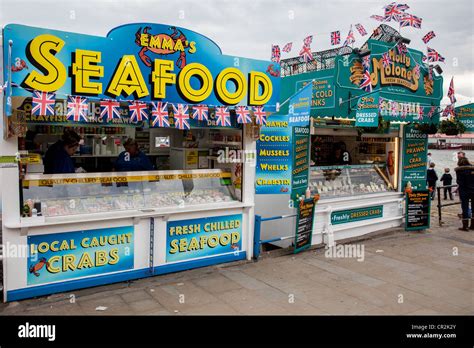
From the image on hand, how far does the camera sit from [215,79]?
6844mm

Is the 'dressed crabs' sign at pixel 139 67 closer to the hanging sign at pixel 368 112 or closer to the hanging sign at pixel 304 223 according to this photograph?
the hanging sign at pixel 304 223

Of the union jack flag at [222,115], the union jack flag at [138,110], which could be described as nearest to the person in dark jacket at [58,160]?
the union jack flag at [138,110]

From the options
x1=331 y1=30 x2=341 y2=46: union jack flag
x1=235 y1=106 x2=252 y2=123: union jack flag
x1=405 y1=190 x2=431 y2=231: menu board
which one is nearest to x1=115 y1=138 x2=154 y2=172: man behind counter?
x1=235 y1=106 x2=252 y2=123: union jack flag

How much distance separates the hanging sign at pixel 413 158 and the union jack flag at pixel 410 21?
8.75 ft

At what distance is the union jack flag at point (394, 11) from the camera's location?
938 centimetres

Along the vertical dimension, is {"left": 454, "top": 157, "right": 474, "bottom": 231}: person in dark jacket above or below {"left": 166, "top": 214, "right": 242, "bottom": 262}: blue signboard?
above

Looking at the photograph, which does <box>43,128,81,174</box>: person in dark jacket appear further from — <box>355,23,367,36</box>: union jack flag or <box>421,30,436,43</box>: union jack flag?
<box>421,30,436,43</box>: union jack flag

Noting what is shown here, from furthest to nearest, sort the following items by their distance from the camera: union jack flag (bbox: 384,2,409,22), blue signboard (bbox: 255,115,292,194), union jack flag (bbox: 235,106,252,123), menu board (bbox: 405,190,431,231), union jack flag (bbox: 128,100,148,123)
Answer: menu board (bbox: 405,190,431,231) → union jack flag (bbox: 384,2,409,22) → blue signboard (bbox: 255,115,292,194) → union jack flag (bbox: 235,106,252,123) → union jack flag (bbox: 128,100,148,123)

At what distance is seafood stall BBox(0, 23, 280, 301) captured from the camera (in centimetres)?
545

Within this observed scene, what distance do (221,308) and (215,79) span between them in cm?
355

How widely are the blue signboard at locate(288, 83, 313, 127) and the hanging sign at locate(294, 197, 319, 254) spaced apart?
159cm

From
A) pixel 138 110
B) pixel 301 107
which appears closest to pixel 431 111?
pixel 301 107

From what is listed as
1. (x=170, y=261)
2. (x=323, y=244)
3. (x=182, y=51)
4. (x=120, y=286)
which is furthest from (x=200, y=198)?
(x=323, y=244)
